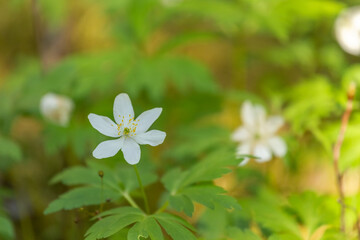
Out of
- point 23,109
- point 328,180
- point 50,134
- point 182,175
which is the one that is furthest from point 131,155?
point 328,180

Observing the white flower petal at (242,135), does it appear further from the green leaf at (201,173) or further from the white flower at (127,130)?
the white flower at (127,130)

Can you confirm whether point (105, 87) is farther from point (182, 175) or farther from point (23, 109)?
point (182, 175)

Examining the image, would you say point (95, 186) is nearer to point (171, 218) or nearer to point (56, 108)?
point (171, 218)

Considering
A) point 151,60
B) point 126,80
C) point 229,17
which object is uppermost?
point 229,17

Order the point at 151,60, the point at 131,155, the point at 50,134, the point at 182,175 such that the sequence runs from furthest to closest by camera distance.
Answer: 1. the point at 151,60
2. the point at 50,134
3. the point at 182,175
4. the point at 131,155

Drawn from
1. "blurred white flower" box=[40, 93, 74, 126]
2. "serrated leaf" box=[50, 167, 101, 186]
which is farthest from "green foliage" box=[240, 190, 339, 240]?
"blurred white flower" box=[40, 93, 74, 126]

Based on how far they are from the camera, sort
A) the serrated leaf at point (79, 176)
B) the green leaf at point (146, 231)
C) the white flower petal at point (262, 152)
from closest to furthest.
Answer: the green leaf at point (146, 231) → the serrated leaf at point (79, 176) → the white flower petal at point (262, 152)

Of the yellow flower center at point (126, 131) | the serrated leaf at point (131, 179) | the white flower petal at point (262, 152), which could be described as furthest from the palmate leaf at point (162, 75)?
the yellow flower center at point (126, 131)
